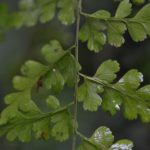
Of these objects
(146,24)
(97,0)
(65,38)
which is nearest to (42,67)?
(146,24)

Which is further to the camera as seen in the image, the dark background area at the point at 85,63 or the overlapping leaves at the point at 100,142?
the dark background area at the point at 85,63

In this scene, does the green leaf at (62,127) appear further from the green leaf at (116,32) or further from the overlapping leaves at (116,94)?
the green leaf at (116,32)

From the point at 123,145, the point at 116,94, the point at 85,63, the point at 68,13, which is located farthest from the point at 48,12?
the point at 85,63

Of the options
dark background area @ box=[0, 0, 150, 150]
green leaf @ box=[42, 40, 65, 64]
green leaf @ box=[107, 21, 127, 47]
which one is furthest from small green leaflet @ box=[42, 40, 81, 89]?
dark background area @ box=[0, 0, 150, 150]

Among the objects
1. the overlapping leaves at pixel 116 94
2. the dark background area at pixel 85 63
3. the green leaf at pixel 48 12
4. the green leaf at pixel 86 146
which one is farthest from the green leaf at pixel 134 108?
the dark background area at pixel 85 63

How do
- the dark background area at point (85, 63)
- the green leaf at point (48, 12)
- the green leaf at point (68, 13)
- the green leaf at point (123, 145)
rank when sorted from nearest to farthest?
1. the green leaf at point (123, 145)
2. the green leaf at point (68, 13)
3. the green leaf at point (48, 12)
4. the dark background area at point (85, 63)

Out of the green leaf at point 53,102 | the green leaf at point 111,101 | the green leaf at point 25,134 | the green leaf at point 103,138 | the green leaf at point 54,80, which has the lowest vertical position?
the green leaf at point 25,134

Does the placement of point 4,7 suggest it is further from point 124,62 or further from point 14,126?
point 124,62

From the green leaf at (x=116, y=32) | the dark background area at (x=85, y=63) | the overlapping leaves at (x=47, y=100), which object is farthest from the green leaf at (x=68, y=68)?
the dark background area at (x=85, y=63)

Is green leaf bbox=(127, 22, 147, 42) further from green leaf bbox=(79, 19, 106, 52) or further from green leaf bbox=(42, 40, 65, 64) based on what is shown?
green leaf bbox=(42, 40, 65, 64)

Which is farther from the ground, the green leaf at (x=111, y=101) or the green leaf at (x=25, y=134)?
the green leaf at (x=111, y=101)

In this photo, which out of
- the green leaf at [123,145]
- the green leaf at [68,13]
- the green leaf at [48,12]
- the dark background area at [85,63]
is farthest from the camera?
the dark background area at [85,63]
